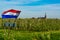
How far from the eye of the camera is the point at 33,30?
21.1 meters

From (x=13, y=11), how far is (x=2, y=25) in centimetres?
338

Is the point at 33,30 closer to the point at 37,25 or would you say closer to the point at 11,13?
the point at 37,25

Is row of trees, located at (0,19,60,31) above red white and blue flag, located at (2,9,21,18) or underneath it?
underneath

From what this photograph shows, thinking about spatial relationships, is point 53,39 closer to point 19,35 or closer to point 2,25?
point 19,35

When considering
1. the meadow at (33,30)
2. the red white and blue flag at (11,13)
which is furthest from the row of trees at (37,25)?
the red white and blue flag at (11,13)

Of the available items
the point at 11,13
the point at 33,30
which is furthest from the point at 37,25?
the point at 11,13

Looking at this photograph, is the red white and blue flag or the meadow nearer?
the meadow

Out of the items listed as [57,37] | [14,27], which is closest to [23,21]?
[14,27]

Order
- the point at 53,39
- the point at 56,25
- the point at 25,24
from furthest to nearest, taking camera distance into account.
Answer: the point at 56,25
the point at 25,24
the point at 53,39

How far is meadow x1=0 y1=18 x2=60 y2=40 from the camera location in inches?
624

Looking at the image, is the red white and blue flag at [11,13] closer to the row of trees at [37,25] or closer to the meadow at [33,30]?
the meadow at [33,30]

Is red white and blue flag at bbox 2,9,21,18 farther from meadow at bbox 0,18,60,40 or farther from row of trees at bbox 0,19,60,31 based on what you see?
row of trees at bbox 0,19,60,31

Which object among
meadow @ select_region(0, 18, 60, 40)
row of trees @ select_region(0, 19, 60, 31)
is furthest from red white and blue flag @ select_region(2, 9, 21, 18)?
row of trees @ select_region(0, 19, 60, 31)

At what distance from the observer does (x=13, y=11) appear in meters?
18.5
